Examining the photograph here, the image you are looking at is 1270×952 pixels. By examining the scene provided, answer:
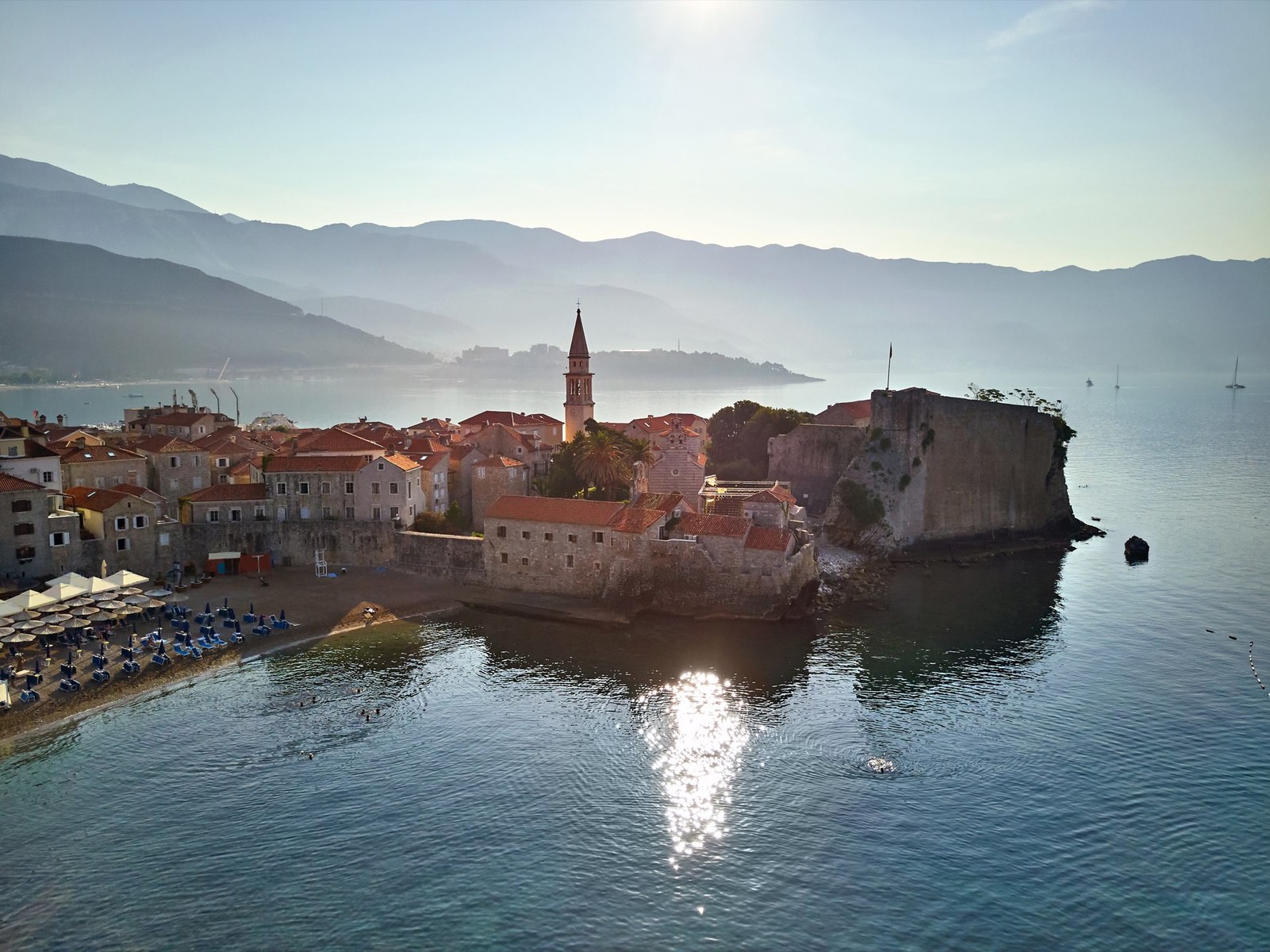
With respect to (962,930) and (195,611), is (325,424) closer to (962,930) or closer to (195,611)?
(195,611)

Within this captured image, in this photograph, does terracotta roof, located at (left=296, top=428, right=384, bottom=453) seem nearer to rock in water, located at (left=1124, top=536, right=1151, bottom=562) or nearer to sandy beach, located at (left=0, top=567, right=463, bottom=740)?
sandy beach, located at (left=0, top=567, right=463, bottom=740)

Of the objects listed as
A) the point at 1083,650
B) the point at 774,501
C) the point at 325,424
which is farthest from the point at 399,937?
the point at 325,424

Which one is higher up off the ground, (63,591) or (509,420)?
(509,420)

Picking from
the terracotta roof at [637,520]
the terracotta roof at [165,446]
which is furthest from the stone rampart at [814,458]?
the terracotta roof at [165,446]

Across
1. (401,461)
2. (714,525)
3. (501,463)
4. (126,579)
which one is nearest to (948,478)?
(714,525)

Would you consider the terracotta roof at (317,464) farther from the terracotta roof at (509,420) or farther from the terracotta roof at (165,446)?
the terracotta roof at (509,420)

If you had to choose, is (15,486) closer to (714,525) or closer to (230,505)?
(230,505)
